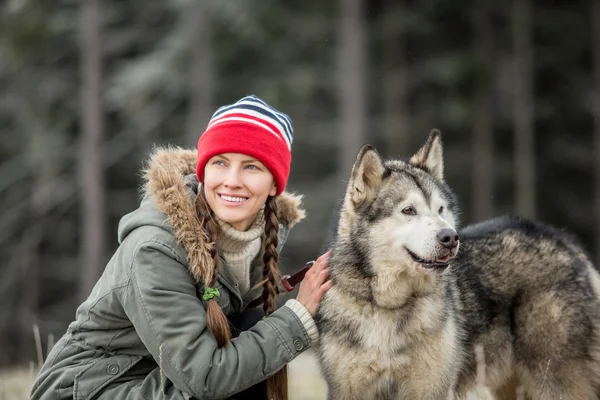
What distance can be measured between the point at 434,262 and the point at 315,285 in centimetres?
75

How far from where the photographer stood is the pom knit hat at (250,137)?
4.02 metres

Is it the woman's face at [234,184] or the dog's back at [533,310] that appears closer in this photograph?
the woman's face at [234,184]

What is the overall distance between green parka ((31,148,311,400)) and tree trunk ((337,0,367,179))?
11276 millimetres

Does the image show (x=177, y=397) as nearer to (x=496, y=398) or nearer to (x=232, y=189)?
(x=232, y=189)

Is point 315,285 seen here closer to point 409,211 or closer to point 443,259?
point 409,211

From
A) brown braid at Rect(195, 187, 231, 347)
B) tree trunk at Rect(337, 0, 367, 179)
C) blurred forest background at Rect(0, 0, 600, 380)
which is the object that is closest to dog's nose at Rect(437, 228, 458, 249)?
brown braid at Rect(195, 187, 231, 347)

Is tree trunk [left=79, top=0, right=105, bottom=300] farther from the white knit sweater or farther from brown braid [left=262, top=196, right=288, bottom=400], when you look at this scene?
brown braid [left=262, top=196, right=288, bottom=400]

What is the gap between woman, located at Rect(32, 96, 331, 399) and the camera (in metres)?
3.82

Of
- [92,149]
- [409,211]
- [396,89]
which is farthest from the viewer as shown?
[396,89]

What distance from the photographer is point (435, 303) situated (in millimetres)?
4324

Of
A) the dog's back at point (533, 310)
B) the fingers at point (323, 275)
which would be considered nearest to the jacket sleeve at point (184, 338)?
the fingers at point (323, 275)

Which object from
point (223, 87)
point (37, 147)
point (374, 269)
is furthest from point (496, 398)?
point (37, 147)

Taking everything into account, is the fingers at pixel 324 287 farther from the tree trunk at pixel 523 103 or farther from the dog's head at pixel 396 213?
the tree trunk at pixel 523 103

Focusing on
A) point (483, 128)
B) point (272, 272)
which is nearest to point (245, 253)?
point (272, 272)
